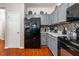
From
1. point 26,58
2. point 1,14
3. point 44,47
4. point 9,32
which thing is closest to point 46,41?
point 44,47

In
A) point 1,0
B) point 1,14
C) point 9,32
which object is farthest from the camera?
point 9,32

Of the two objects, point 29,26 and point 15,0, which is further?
point 29,26

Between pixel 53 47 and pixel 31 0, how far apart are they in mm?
2183

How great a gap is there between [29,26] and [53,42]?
148 cm

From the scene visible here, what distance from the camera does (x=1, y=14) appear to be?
5.75 feet

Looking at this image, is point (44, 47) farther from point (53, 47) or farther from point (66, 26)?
point (66, 26)

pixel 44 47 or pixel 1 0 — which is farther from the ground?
pixel 1 0

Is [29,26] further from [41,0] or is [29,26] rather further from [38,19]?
[41,0]

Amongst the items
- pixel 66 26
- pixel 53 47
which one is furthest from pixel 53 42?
pixel 66 26

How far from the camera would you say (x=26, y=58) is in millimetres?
704

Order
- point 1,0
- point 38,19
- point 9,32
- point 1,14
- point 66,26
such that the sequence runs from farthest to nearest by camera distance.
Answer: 1. point 38,19
2. point 66,26
3. point 9,32
4. point 1,14
5. point 1,0

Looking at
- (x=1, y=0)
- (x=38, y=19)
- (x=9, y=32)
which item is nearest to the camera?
(x=1, y=0)

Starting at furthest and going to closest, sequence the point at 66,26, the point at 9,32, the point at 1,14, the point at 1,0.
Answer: the point at 66,26, the point at 9,32, the point at 1,14, the point at 1,0

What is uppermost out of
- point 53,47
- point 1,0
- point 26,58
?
point 1,0
